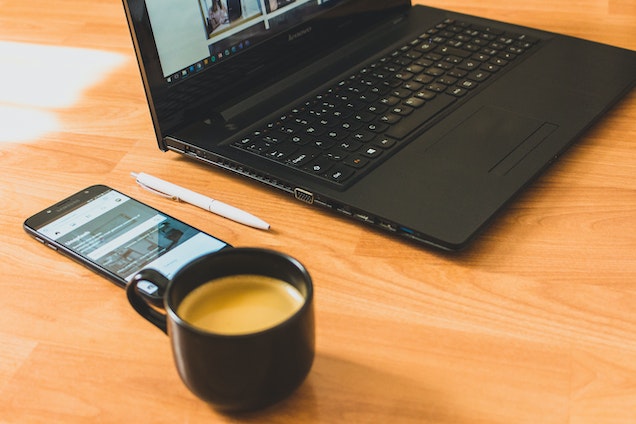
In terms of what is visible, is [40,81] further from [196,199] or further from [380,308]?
[380,308]

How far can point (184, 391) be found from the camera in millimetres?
543

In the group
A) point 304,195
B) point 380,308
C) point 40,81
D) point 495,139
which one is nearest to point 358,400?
point 380,308

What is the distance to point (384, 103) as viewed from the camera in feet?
2.72

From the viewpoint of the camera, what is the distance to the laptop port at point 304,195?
0.71 metres

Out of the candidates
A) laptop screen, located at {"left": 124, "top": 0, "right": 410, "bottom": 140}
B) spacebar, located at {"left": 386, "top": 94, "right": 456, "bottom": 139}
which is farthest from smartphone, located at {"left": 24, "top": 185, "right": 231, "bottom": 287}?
spacebar, located at {"left": 386, "top": 94, "right": 456, "bottom": 139}

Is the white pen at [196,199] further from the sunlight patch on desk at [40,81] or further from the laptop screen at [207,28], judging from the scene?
the sunlight patch on desk at [40,81]

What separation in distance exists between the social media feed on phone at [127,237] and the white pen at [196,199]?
34 millimetres

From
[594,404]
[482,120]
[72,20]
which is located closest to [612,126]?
[482,120]

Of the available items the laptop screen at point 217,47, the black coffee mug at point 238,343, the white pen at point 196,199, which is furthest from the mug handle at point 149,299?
the laptop screen at point 217,47

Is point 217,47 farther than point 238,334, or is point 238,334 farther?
point 217,47

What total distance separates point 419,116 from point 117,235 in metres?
0.34

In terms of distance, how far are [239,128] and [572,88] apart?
38 centimetres

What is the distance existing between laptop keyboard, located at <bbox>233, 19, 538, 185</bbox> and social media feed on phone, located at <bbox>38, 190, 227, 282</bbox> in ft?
0.39

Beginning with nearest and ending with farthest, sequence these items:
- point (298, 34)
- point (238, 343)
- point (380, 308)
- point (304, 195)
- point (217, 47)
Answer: point (238, 343) → point (380, 308) → point (304, 195) → point (217, 47) → point (298, 34)
